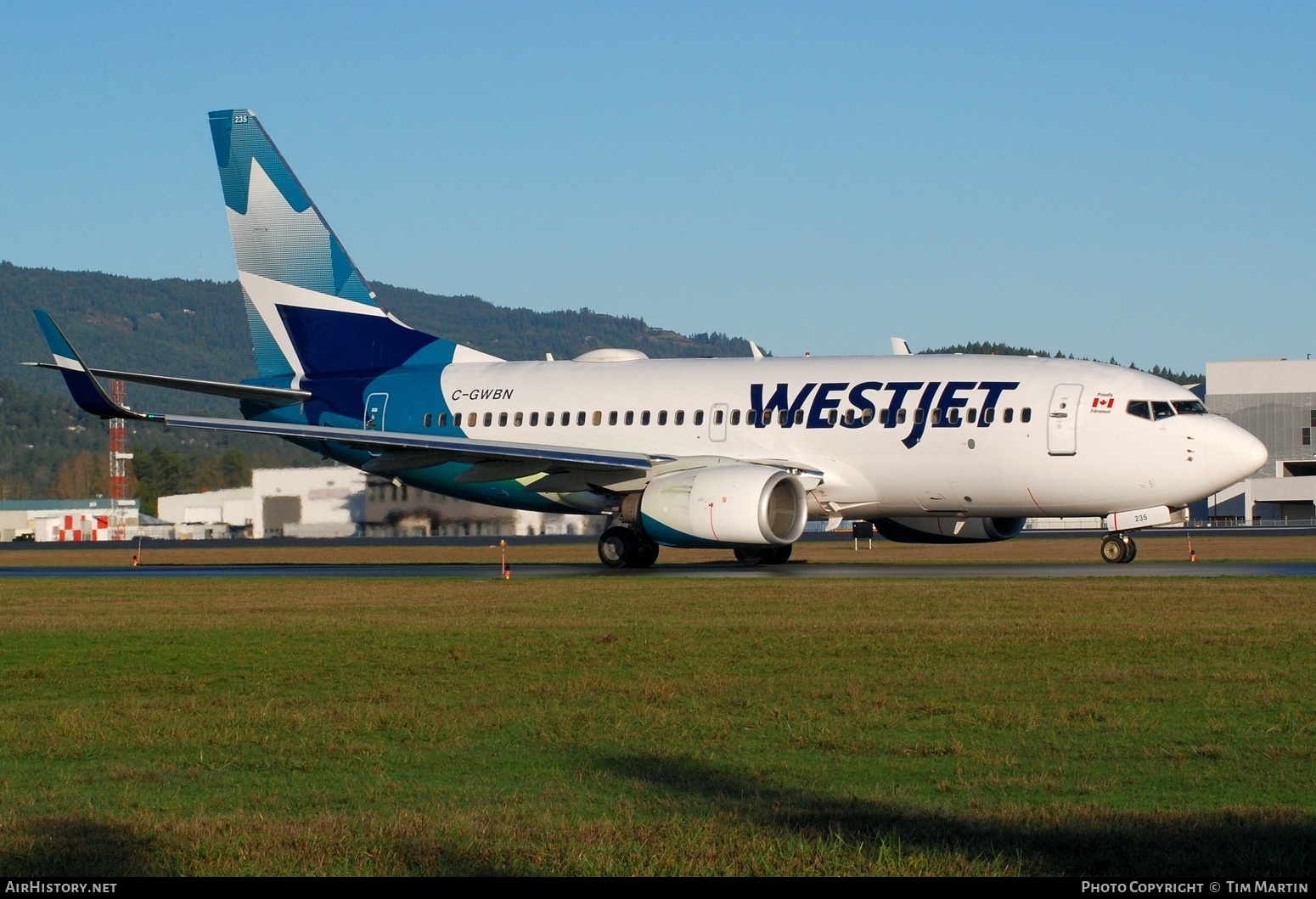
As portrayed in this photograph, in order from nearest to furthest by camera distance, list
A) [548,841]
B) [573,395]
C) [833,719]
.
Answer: [548,841] → [833,719] → [573,395]

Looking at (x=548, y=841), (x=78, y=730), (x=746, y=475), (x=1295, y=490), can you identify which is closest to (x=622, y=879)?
(x=548, y=841)

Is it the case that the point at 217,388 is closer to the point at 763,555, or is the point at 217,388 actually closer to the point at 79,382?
the point at 79,382

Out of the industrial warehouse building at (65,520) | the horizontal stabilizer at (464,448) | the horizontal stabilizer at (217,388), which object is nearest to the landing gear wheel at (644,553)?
the horizontal stabilizer at (464,448)

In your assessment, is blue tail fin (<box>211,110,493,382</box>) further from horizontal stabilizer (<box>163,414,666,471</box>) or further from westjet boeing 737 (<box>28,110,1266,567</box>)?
horizontal stabilizer (<box>163,414,666,471</box>)

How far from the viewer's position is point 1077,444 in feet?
99.0

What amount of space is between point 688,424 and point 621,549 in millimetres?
2989

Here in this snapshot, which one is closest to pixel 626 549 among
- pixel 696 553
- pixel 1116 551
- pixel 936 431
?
pixel 936 431

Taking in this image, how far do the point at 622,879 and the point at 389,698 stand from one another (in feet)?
21.1

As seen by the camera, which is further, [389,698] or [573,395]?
[573,395]

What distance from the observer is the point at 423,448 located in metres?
32.3

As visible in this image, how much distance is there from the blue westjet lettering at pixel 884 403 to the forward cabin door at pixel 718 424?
640 mm

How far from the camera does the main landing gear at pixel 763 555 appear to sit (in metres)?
34.5

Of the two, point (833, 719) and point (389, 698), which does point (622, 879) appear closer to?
point (833, 719)

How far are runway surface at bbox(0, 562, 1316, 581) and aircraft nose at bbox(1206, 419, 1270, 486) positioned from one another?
1804 millimetres
